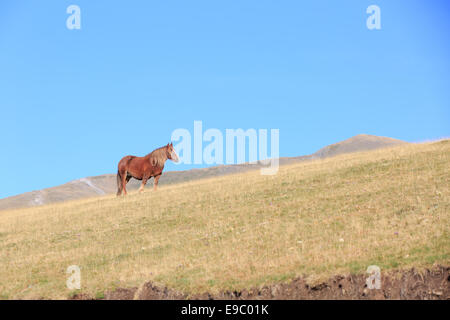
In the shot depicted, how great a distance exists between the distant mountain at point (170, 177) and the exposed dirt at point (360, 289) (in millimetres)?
100748

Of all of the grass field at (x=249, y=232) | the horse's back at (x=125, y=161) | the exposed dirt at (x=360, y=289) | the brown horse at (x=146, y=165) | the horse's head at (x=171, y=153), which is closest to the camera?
the exposed dirt at (x=360, y=289)

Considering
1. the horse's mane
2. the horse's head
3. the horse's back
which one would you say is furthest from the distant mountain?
the horse's head

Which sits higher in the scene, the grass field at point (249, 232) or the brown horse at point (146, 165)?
the brown horse at point (146, 165)

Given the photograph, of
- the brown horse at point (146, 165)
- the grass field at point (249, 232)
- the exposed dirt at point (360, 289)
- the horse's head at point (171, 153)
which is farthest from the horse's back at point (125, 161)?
the exposed dirt at point (360, 289)

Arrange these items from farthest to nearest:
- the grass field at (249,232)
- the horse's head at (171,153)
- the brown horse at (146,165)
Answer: the brown horse at (146,165)
the horse's head at (171,153)
the grass field at (249,232)

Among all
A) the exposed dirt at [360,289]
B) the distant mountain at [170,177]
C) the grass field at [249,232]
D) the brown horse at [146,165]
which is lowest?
the exposed dirt at [360,289]

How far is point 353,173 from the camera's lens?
1141 inches

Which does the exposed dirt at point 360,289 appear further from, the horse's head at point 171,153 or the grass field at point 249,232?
the horse's head at point 171,153

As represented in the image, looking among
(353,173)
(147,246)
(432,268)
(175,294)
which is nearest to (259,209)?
(147,246)

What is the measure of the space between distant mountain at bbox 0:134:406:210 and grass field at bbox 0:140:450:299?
8471 cm

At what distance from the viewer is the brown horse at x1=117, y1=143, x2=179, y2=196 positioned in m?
36.7

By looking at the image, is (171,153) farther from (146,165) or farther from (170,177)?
(170,177)

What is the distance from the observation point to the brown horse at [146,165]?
3669 centimetres

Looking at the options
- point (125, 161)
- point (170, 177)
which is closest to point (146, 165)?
point (125, 161)
